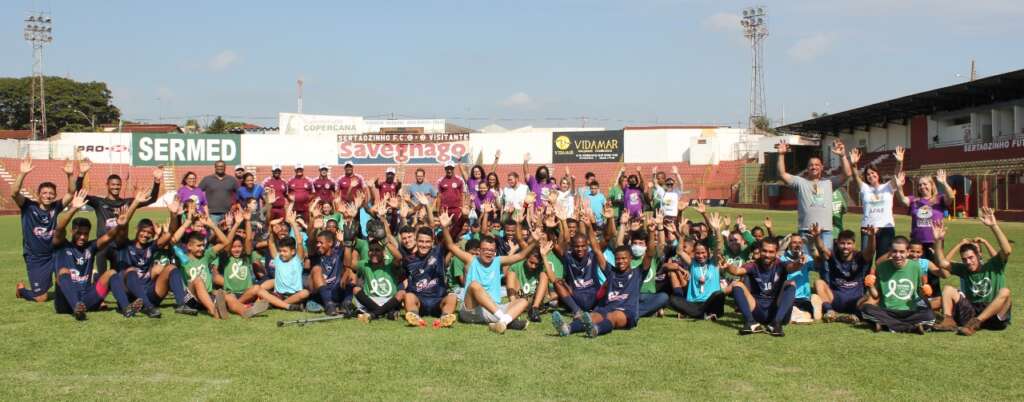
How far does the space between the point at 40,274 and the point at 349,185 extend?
214 inches

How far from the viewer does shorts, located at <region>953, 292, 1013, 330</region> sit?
8047 mm

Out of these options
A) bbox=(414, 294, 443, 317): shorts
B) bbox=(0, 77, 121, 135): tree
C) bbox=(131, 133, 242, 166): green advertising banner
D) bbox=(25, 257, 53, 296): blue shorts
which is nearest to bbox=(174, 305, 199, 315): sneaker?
bbox=(25, 257, 53, 296): blue shorts

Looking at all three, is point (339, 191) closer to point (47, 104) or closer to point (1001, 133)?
point (1001, 133)

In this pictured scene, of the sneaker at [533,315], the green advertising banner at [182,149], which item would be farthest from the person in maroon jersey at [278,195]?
the green advertising banner at [182,149]

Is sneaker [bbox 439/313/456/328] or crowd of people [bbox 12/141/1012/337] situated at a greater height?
crowd of people [bbox 12/141/1012/337]

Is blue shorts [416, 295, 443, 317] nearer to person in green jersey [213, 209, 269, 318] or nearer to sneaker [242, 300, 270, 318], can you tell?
sneaker [242, 300, 270, 318]

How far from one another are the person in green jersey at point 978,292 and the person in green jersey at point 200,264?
760 centimetres

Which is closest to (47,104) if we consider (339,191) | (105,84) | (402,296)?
(105,84)

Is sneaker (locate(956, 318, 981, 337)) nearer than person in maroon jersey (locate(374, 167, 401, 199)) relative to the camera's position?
Yes

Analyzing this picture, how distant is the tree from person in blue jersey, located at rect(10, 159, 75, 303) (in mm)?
73626

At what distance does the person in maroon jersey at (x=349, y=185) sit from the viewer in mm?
14211

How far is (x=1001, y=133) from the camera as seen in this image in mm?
36250

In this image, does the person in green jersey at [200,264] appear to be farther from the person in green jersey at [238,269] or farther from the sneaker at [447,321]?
the sneaker at [447,321]

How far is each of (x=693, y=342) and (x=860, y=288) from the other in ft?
8.87
